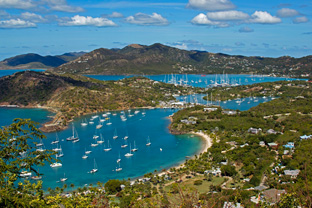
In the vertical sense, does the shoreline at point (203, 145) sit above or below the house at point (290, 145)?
below

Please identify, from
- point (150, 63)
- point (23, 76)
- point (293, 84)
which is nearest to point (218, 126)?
point (293, 84)

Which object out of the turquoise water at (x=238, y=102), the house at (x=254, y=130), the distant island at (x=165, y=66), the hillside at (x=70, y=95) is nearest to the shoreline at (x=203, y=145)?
the house at (x=254, y=130)

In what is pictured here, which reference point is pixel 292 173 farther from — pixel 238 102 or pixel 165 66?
pixel 165 66

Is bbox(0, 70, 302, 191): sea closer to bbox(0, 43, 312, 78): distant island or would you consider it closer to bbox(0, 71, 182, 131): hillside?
bbox(0, 71, 182, 131): hillside

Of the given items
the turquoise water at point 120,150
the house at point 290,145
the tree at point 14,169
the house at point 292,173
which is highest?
the tree at point 14,169

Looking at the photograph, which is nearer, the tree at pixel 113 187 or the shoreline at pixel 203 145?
the tree at pixel 113 187

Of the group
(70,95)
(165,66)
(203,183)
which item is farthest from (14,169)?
(165,66)

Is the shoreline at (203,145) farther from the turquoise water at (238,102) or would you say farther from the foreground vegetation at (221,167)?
the turquoise water at (238,102)
